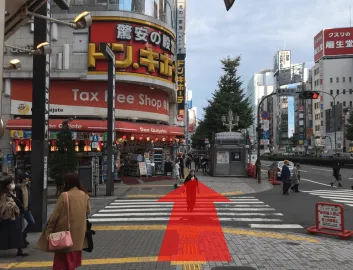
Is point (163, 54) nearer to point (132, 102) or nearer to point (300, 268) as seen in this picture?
point (132, 102)

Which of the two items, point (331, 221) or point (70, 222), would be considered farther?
point (331, 221)

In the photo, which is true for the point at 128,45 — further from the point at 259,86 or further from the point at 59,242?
the point at 259,86

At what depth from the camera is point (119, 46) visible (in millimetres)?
26938

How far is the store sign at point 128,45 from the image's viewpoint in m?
27.0

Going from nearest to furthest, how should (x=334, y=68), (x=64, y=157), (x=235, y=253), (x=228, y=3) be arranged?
1. (x=228, y=3)
2. (x=235, y=253)
3. (x=64, y=157)
4. (x=334, y=68)

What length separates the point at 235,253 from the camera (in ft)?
25.2

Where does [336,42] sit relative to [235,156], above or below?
above

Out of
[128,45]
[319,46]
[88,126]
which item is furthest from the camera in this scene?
[319,46]

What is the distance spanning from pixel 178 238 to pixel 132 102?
20632mm

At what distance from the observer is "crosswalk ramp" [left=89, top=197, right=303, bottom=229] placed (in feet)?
38.6

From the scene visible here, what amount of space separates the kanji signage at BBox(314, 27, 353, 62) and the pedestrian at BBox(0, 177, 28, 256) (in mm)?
100874

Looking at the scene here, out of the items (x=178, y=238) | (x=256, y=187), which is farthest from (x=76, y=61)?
(x=178, y=238)
